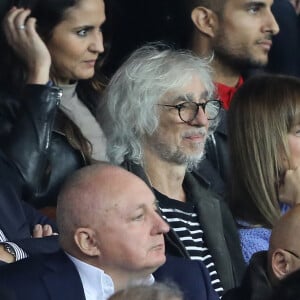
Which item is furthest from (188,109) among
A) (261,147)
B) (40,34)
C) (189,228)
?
(40,34)

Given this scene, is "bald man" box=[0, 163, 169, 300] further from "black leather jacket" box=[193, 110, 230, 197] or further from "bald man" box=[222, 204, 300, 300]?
"black leather jacket" box=[193, 110, 230, 197]

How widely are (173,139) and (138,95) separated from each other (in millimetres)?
249

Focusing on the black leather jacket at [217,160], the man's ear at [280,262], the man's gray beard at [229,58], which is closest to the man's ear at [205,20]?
the man's gray beard at [229,58]

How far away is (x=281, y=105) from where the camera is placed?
6.00 m

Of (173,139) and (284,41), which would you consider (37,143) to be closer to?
(173,139)

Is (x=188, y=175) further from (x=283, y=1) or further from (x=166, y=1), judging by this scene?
(x=283, y=1)

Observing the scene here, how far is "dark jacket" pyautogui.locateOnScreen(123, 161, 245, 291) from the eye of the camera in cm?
589

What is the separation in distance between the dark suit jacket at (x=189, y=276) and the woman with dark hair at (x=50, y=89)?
3.02ft

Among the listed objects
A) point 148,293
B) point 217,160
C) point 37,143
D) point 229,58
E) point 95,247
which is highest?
point 148,293

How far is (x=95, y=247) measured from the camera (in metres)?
4.82

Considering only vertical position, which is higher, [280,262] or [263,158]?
[280,262]

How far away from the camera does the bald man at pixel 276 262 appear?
479cm

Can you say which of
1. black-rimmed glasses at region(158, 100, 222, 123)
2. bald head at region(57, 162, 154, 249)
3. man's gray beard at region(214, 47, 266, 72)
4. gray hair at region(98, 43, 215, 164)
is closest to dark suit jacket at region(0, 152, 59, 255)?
bald head at region(57, 162, 154, 249)

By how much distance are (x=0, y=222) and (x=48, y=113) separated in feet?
2.25
